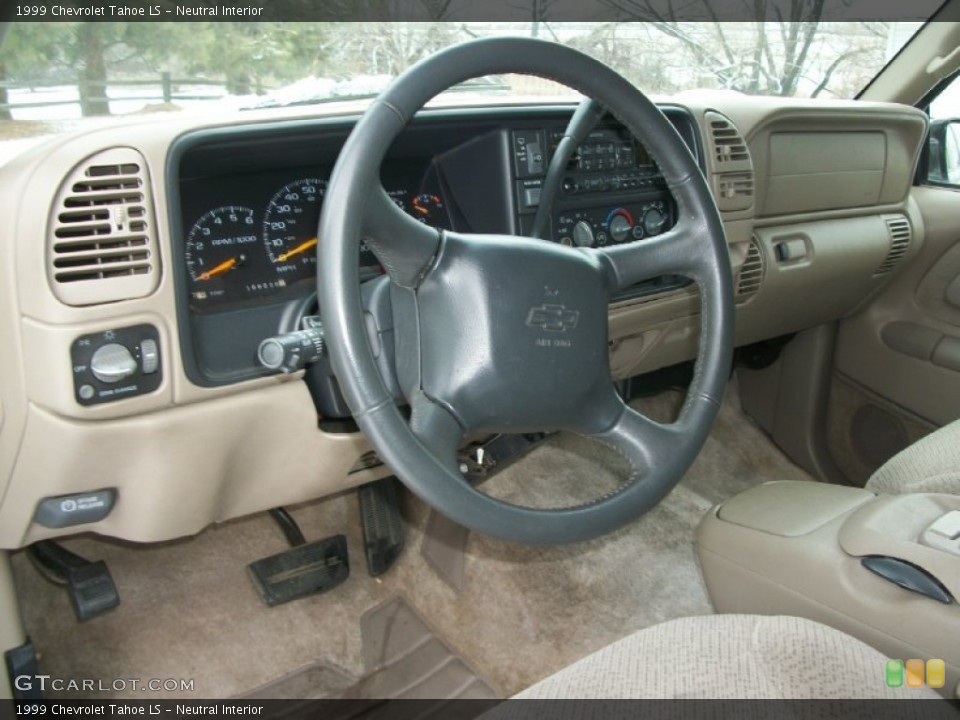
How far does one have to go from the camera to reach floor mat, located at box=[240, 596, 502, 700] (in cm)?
191

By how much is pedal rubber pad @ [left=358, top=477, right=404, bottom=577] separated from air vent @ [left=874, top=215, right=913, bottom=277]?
1469 mm

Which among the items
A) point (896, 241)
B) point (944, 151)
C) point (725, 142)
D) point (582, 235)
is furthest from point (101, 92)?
point (944, 151)

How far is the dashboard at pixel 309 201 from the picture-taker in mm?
1337

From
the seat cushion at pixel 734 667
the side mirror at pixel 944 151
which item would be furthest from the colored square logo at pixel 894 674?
the side mirror at pixel 944 151

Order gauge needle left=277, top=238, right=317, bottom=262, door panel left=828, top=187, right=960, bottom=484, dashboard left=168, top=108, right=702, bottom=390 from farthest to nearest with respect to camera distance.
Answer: door panel left=828, top=187, right=960, bottom=484 < gauge needle left=277, top=238, right=317, bottom=262 < dashboard left=168, top=108, right=702, bottom=390

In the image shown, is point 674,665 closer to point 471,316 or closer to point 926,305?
point 471,316

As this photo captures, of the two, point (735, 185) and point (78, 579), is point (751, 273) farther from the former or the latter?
point (78, 579)

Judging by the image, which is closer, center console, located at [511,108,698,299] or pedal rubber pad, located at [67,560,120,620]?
center console, located at [511,108,698,299]

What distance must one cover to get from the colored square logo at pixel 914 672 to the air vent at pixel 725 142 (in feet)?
3.78

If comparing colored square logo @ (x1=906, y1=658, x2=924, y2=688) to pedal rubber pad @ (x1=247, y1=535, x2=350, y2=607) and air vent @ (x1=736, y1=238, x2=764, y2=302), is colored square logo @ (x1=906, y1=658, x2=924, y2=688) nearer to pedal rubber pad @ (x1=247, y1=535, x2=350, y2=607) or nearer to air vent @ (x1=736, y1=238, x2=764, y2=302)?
air vent @ (x1=736, y1=238, x2=764, y2=302)

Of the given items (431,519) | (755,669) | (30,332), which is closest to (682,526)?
(431,519)

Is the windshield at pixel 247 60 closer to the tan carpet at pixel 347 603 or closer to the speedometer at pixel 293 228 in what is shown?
the speedometer at pixel 293 228

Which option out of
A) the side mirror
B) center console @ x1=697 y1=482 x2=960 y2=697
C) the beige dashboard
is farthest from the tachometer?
the side mirror

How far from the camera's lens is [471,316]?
44.1 inches
